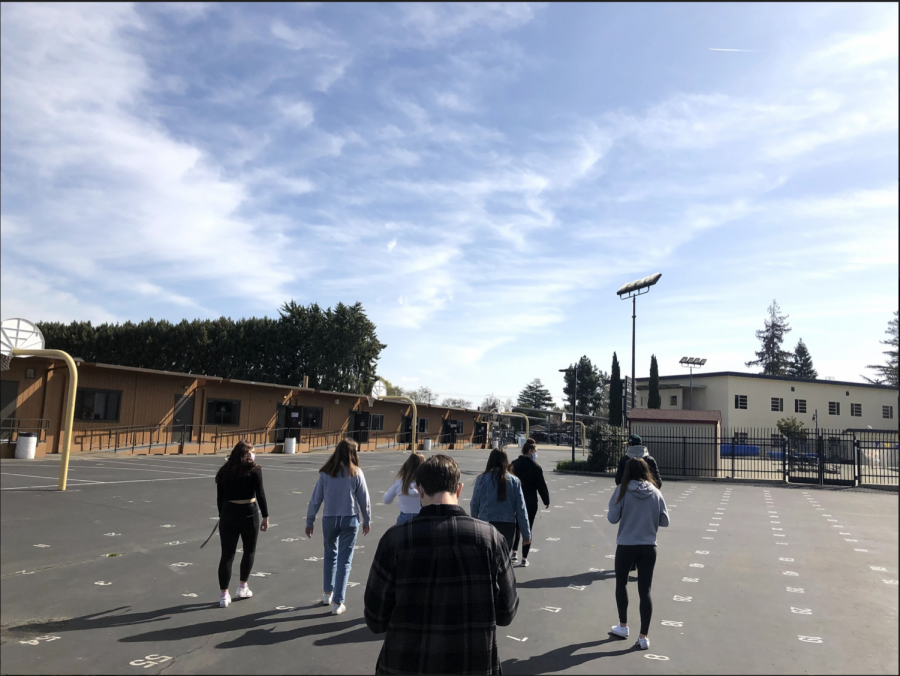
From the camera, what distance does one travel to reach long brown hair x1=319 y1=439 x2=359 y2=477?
6.32 m

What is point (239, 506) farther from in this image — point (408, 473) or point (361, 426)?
point (361, 426)

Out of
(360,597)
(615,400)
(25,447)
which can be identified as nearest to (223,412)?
(25,447)

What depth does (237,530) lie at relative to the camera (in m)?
6.32

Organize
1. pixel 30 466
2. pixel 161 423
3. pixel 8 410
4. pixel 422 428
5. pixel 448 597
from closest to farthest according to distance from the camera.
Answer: pixel 448 597
pixel 30 466
pixel 8 410
pixel 161 423
pixel 422 428

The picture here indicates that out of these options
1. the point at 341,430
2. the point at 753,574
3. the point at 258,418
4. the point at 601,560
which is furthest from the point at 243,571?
the point at 341,430

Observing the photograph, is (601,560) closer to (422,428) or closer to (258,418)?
(258,418)

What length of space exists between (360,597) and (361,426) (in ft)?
114

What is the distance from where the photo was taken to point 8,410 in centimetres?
2180

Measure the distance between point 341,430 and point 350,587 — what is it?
3238 centimetres

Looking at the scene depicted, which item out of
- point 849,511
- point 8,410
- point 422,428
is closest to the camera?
point 849,511

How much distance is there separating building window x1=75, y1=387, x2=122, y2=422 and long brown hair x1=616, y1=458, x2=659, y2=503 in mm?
23986

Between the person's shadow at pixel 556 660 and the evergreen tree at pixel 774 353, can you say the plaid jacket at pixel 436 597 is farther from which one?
the evergreen tree at pixel 774 353

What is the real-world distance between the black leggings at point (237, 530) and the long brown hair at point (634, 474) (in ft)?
12.0

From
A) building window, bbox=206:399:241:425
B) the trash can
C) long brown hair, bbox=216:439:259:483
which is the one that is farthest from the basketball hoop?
long brown hair, bbox=216:439:259:483
